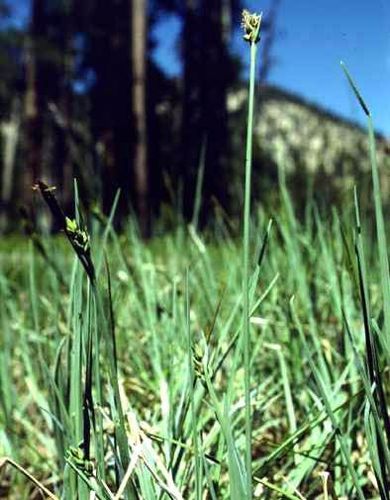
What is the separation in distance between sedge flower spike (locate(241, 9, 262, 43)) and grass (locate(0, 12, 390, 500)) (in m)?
0.07

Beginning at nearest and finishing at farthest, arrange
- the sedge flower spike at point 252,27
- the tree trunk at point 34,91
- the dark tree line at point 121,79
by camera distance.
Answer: the sedge flower spike at point 252,27 → the dark tree line at point 121,79 → the tree trunk at point 34,91

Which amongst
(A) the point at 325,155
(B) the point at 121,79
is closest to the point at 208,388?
(A) the point at 325,155

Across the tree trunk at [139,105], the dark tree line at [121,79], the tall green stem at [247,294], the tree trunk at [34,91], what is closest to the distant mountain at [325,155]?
the tall green stem at [247,294]

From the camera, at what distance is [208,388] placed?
38 cm

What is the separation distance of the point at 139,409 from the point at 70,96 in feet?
74.9

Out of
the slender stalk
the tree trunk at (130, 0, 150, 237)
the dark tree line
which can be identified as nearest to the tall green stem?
the slender stalk

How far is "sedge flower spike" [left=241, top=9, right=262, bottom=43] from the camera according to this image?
322 mm

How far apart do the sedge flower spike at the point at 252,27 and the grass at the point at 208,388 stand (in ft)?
0.23

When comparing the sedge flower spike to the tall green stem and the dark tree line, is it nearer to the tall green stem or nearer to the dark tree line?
the tall green stem

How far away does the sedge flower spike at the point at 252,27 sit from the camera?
12.7 inches

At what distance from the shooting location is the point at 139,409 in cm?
81

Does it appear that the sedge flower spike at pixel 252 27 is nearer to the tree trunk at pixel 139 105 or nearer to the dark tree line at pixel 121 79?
the dark tree line at pixel 121 79

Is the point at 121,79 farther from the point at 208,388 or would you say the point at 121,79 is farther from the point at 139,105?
the point at 208,388

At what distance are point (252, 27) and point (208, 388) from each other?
0.62 ft
